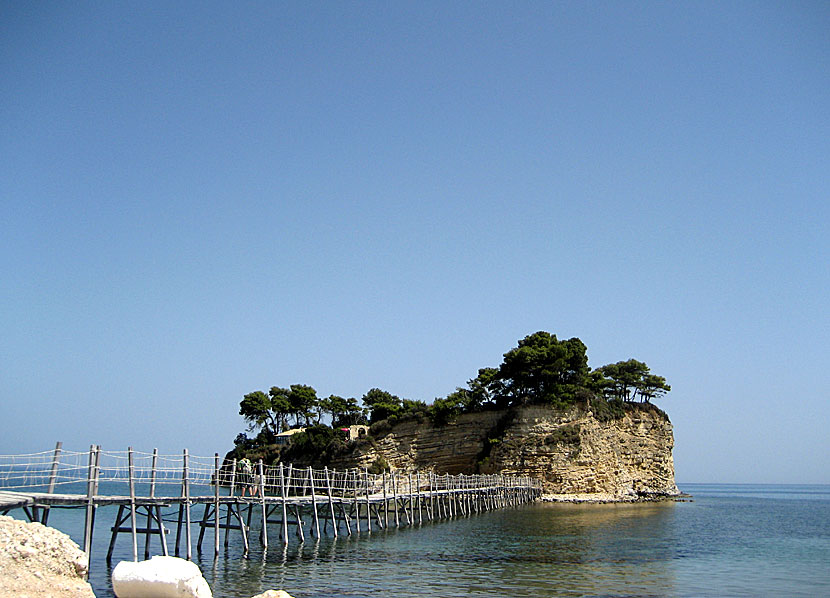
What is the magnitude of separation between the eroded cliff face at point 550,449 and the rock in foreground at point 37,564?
44813 millimetres

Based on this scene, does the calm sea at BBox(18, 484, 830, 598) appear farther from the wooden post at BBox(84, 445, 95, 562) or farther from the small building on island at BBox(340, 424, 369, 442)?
the small building on island at BBox(340, 424, 369, 442)

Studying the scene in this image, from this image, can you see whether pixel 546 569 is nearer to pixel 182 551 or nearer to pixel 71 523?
pixel 182 551

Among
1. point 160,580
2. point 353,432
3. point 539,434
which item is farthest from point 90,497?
point 353,432

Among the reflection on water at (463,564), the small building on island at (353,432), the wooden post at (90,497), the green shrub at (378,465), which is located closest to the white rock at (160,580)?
the wooden post at (90,497)

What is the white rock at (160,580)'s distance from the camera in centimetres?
1065

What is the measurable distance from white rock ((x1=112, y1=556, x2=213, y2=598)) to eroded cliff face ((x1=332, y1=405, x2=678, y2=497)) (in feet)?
146

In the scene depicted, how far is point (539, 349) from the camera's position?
184 ft

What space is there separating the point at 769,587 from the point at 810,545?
14.8m

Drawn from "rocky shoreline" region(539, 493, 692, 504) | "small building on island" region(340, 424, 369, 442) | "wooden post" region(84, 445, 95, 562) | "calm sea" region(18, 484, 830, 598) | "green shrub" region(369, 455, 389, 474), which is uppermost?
"small building on island" region(340, 424, 369, 442)

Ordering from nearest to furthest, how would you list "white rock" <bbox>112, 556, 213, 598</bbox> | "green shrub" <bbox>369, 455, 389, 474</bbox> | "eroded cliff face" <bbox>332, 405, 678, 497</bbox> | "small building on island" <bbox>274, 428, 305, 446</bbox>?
"white rock" <bbox>112, 556, 213, 598</bbox>
"eroded cliff face" <bbox>332, 405, 678, 497</bbox>
"green shrub" <bbox>369, 455, 389, 474</bbox>
"small building on island" <bbox>274, 428, 305, 446</bbox>

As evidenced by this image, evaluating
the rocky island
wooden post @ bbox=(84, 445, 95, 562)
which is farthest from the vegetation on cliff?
wooden post @ bbox=(84, 445, 95, 562)

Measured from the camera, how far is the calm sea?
667 inches

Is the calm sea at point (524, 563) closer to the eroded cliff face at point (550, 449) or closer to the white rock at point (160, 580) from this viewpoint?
the white rock at point (160, 580)

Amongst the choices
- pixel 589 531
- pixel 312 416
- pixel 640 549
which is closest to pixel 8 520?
pixel 640 549
